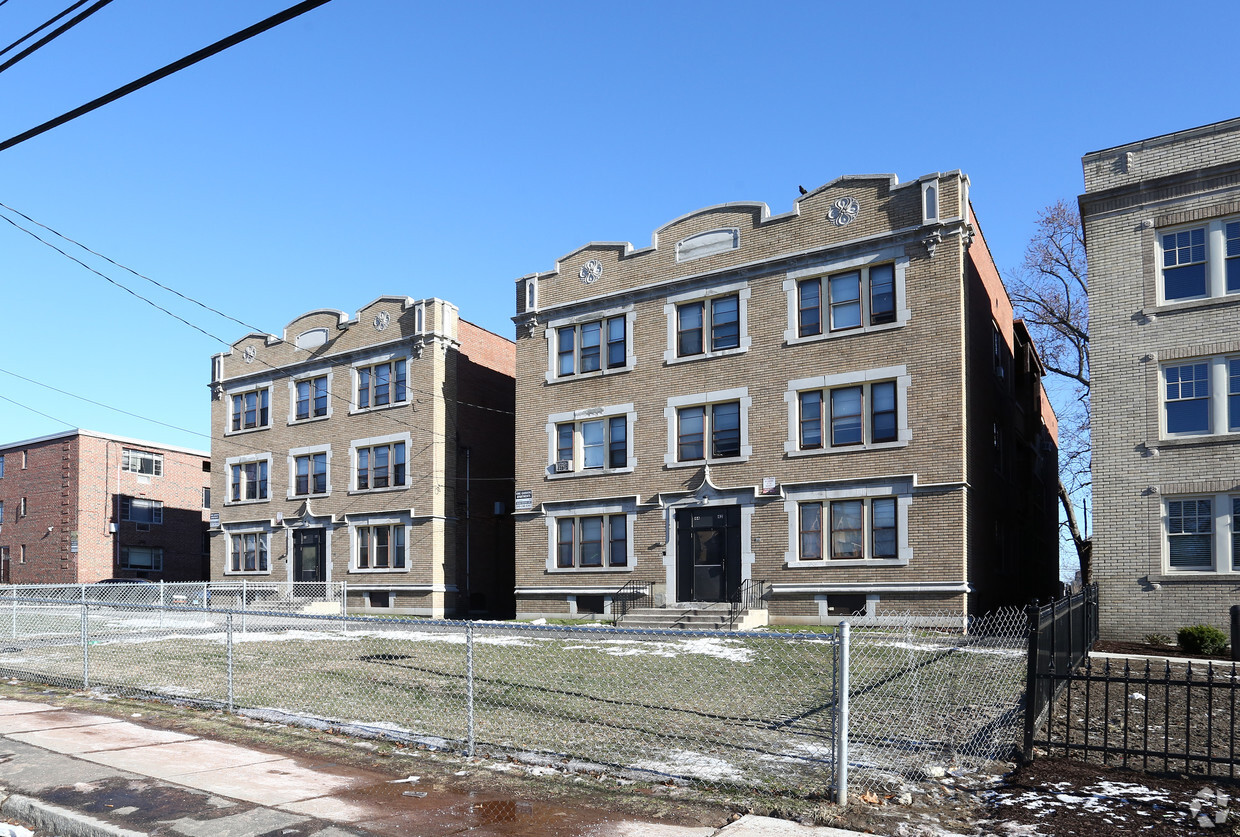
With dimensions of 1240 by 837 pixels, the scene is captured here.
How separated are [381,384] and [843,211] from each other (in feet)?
66.2

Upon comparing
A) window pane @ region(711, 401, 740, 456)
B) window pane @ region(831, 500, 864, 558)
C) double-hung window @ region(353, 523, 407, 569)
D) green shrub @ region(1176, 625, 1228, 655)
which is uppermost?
window pane @ region(711, 401, 740, 456)

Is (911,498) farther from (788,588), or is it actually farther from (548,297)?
(548,297)

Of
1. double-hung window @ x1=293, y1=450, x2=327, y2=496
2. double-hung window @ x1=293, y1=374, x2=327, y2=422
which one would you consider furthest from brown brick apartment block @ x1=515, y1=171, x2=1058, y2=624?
double-hung window @ x1=293, y1=374, x2=327, y2=422

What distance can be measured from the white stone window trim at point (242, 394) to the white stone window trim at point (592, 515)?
56.1 ft

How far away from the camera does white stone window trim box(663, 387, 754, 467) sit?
93.1 ft

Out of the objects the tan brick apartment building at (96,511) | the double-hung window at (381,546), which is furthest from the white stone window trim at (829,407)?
the tan brick apartment building at (96,511)

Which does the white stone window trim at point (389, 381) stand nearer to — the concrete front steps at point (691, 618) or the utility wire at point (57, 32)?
the concrete front steps at point (691, 618)

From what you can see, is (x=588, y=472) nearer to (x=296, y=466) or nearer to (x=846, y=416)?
(x=846, y=416)

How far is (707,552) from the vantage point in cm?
2870

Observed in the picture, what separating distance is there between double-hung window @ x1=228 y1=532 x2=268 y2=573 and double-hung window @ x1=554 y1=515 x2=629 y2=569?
53.8 feet

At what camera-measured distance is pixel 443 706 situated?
12.8 m

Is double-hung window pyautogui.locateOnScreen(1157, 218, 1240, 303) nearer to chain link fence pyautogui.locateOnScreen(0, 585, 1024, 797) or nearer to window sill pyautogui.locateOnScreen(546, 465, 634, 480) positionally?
chain link fence pyautogui.locateOnScreen(0, 585, 1024, 797)

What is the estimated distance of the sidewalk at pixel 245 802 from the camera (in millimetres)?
6836

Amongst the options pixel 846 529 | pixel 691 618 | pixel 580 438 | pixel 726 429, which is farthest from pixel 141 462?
pixel 846 529
